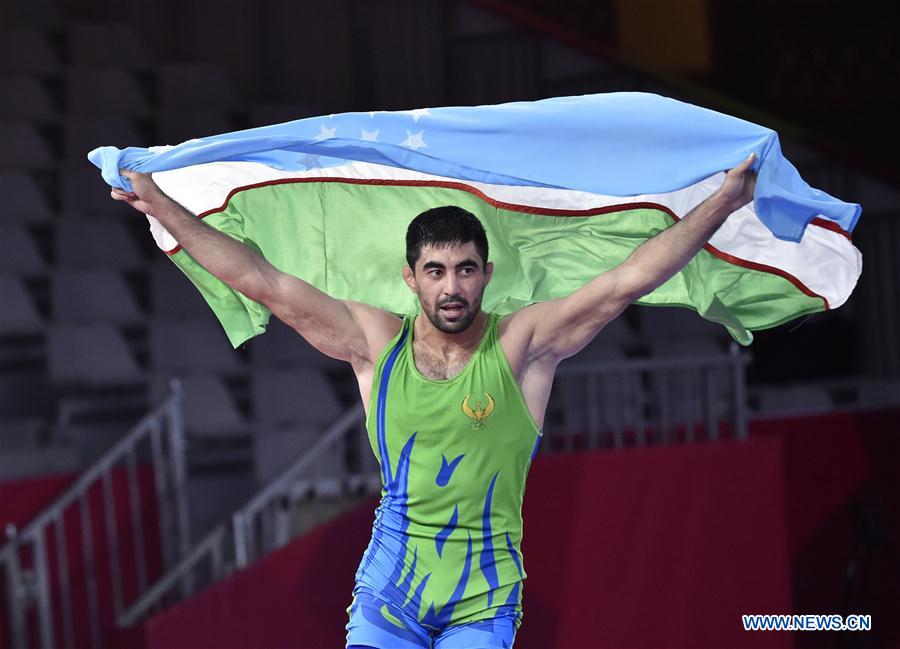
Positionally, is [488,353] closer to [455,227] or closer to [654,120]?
[455,227]

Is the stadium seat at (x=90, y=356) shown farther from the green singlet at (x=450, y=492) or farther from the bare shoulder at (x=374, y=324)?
the green singlet at (x=450, y=492)

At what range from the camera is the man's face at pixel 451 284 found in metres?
3.40

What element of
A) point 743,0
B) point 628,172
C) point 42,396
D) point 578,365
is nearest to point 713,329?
point 578,365

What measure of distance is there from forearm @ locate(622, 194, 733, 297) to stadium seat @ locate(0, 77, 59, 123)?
579 cm

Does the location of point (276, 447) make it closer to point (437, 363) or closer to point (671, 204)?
point (671, 204)

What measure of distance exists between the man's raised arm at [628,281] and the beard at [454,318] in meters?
0.21

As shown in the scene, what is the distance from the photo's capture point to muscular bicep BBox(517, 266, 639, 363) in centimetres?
349

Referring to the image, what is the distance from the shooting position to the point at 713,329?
7.98 metres

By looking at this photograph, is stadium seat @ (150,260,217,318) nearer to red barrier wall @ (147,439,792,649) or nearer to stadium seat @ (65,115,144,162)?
stadium seat @ (65,115,144,162)

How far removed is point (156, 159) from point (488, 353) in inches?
38.7

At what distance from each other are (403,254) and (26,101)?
16.5ft

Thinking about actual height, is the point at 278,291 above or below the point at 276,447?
above

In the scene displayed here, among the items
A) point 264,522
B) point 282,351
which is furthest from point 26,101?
point 264,522

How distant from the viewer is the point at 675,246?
338cm
